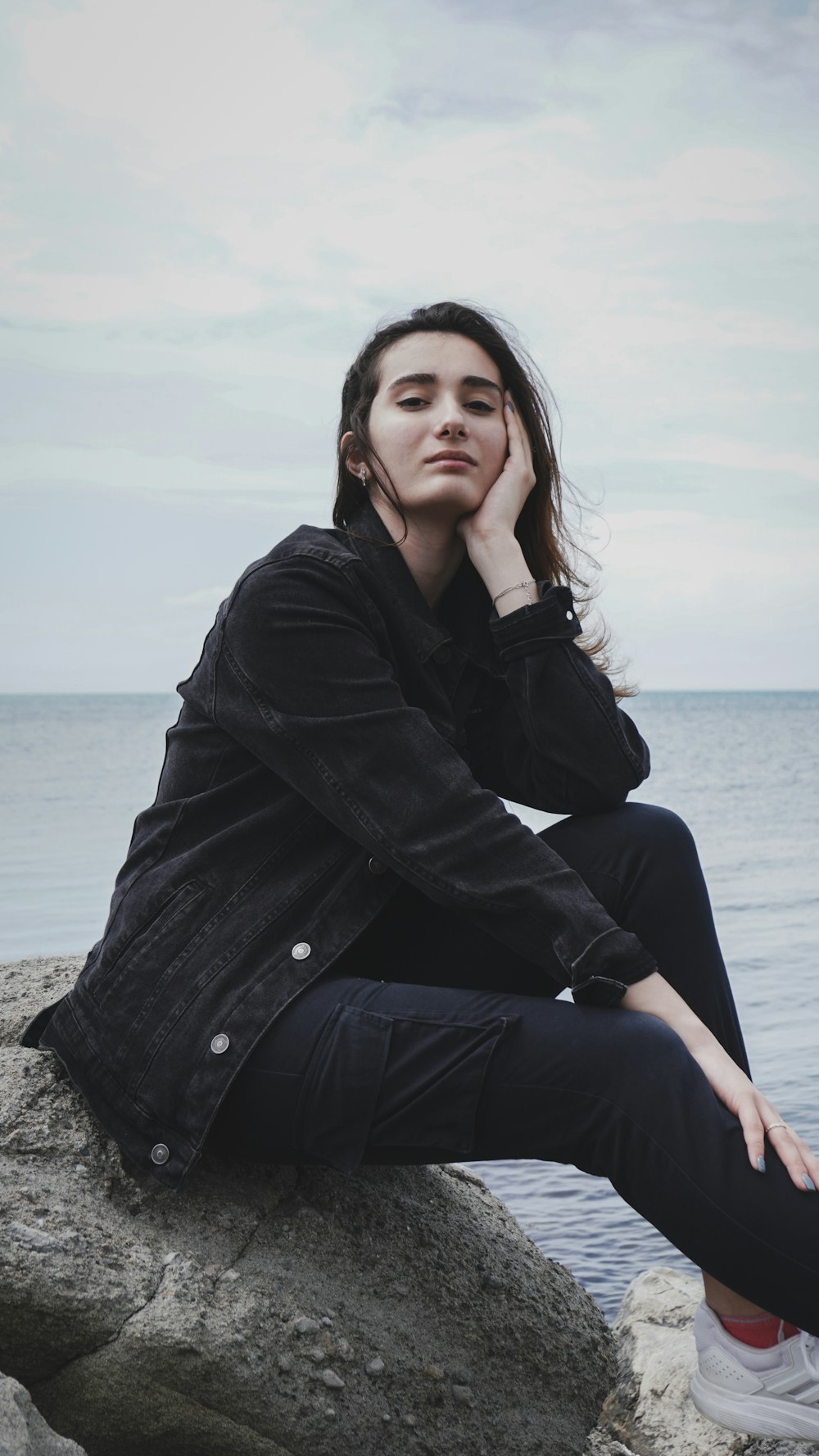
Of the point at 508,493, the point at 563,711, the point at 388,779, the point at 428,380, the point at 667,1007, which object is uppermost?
the point at 428,380

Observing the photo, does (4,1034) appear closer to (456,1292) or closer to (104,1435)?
(104,1435)

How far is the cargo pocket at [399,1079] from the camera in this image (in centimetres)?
199

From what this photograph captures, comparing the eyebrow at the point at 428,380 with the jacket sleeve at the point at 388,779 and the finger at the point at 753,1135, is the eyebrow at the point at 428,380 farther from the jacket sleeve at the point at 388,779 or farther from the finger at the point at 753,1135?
the finger at the point at 753,1135

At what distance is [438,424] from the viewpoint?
8.73 feet

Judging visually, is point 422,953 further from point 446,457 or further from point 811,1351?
point 446,457

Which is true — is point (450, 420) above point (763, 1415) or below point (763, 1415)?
above

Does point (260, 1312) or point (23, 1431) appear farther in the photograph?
point (260, 1312)

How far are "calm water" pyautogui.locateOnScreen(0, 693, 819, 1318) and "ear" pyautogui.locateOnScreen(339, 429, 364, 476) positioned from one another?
8.12 feet

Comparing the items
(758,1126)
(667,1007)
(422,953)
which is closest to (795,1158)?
(758,1126)

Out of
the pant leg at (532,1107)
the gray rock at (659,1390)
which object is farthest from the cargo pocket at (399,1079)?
the gray rock at (659,1390)

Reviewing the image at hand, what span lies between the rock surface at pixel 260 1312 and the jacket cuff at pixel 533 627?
1.11m

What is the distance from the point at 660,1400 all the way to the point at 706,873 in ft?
29.9

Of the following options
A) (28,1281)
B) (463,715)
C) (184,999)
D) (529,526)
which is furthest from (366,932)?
(529,526)

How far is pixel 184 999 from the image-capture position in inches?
82.7
